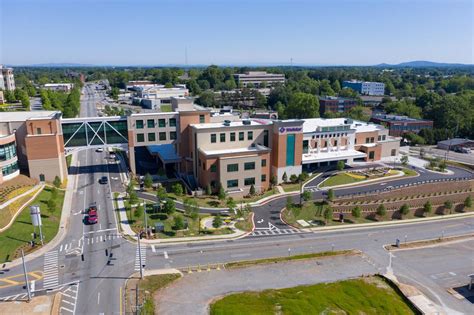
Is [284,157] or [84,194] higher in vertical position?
[284,157]

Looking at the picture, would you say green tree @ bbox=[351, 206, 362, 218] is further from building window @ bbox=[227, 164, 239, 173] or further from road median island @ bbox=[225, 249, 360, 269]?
building window @ bbox=[227, 164, 239, 173]

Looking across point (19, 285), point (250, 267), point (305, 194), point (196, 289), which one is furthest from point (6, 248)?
point (305, 194)

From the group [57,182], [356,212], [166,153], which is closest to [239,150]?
[166,153]

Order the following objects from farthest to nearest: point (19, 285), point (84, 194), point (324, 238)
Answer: point (84, 194) → point (324, 238) → point (19, 285)

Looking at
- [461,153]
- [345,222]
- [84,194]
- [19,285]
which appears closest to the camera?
[19,285]

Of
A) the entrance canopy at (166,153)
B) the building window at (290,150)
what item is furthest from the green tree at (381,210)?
the entrance canopy at (166,153)

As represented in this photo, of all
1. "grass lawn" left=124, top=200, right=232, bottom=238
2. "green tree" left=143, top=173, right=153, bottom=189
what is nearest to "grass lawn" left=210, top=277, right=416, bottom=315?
"grass lawn" left=124, top=200, right=232, bottom=238

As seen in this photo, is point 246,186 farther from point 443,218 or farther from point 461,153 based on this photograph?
point 461,153

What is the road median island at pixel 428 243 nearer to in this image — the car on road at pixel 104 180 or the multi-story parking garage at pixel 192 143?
the multi-story parking garage at pixel 192 143
